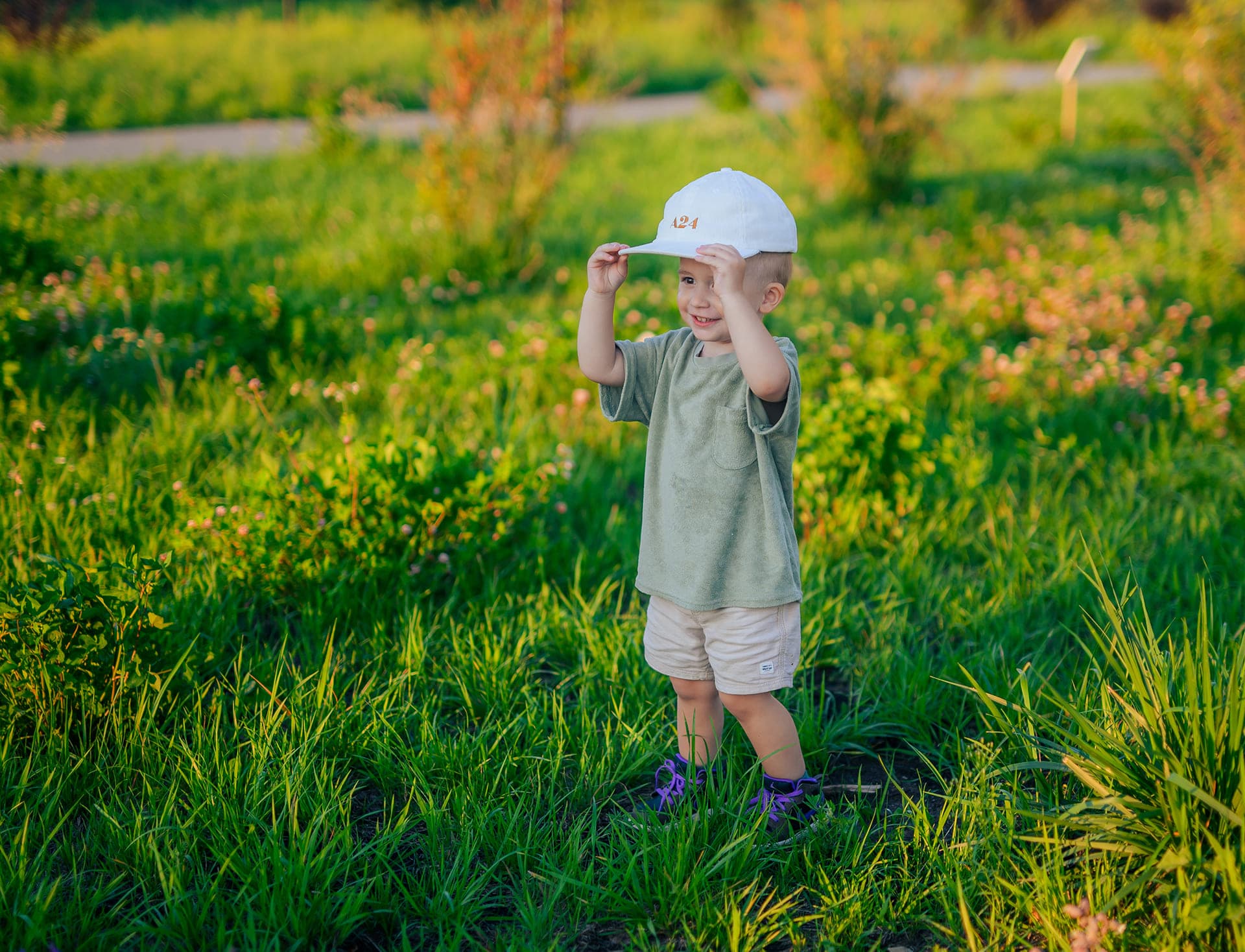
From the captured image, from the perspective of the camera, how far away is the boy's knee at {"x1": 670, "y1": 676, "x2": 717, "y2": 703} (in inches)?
96.9

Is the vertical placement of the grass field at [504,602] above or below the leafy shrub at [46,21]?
below

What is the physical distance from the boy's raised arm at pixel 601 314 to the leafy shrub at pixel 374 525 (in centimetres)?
101

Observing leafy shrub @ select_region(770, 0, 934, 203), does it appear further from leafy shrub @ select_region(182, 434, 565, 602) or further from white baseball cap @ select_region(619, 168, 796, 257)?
white baseball cap @ select_region(619, 168, 796, 257)

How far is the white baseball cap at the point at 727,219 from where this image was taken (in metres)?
2.08

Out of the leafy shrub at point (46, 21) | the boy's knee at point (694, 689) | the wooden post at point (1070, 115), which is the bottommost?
the boy's knee at point (694, 689)

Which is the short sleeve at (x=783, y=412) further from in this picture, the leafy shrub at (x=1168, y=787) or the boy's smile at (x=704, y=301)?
the leafy shrub at (x=1168, y=787)

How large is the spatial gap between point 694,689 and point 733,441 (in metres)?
0.65

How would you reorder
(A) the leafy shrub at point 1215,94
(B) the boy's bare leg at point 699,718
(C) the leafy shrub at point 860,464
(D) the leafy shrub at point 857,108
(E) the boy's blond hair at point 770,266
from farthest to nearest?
(D) the leafy shrub at point 857,108 → (A) the leafy shrub at point 1215,94 → (C) the leafy shrub at point 860,464 → (B) the boy's bare leg at point 699,718 → (E) the boy's blond hair at point 770,266

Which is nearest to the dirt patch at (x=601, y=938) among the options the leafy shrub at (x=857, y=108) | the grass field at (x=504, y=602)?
the grass field at (x=504, y=602)

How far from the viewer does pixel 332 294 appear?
6223 mm

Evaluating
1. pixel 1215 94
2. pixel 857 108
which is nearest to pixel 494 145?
pixel 857 108

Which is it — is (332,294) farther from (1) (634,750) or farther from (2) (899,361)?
(1) (634,750)

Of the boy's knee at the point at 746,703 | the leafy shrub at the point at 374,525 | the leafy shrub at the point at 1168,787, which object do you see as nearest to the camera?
the leafy shrub at the point at 1168,787

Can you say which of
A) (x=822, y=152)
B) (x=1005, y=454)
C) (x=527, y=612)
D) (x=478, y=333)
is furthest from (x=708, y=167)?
(x=527, y=612)
